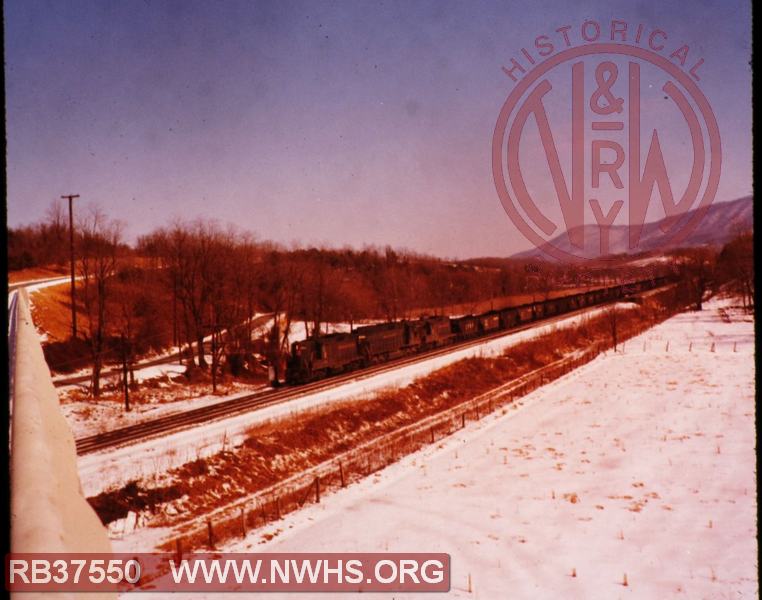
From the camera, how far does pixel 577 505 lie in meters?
15.8

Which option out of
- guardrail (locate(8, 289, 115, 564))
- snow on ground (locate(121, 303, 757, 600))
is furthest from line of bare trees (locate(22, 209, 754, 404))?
guardrail (locate(8, 289, 115, 564))

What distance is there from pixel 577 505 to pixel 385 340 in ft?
84.0

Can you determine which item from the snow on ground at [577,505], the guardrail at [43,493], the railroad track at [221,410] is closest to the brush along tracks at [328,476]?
the snow on ground at [577,505]

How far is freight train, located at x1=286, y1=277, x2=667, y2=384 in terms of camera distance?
112 feet

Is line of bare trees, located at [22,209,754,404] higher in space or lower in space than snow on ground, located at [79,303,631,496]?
higher

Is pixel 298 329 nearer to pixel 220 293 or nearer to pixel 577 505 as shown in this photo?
pixel 220 293

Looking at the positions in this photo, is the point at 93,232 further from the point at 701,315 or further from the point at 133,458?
the point at 701,315

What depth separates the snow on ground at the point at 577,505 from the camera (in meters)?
11.6

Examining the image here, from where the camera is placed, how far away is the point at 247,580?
12148 millimetres

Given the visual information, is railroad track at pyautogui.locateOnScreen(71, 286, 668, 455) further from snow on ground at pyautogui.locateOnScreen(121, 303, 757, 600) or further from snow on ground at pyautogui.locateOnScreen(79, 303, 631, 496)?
snow on ground at pyautogui.locateOnScreen(121, 303, 757, 600)

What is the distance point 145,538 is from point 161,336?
1307 inches

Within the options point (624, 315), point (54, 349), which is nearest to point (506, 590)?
point (54, 349)

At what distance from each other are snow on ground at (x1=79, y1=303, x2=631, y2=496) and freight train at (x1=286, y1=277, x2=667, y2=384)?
9.79 feet

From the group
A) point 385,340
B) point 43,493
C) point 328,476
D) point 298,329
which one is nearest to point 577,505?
point 328,476
